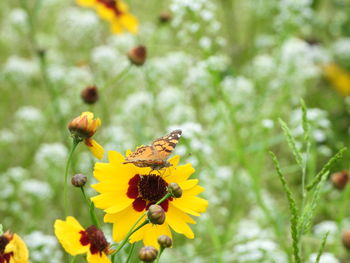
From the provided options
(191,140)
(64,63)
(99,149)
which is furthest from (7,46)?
(99,149)

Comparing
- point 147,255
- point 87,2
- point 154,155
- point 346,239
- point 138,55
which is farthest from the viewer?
point 87,2

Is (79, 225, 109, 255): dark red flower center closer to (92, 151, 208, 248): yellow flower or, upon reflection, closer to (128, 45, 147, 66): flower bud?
(92, 151, 208, 248): yellow flower

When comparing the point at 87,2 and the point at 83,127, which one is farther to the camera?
the point at 87,2

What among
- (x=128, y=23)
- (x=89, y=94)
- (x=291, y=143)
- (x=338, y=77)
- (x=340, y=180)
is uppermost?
(x=338, y=77)

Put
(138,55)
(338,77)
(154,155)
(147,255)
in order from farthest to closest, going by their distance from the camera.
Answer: (338,77)
(138,55)
(154,155)
(147,255)

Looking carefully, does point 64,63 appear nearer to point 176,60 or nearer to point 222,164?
point 176,60

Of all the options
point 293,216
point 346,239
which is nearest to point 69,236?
point 293,216

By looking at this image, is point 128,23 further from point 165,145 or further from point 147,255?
point 147,255

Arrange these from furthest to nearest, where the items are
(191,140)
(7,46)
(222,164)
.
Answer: (7,46) < (222,164) < (191,140)
